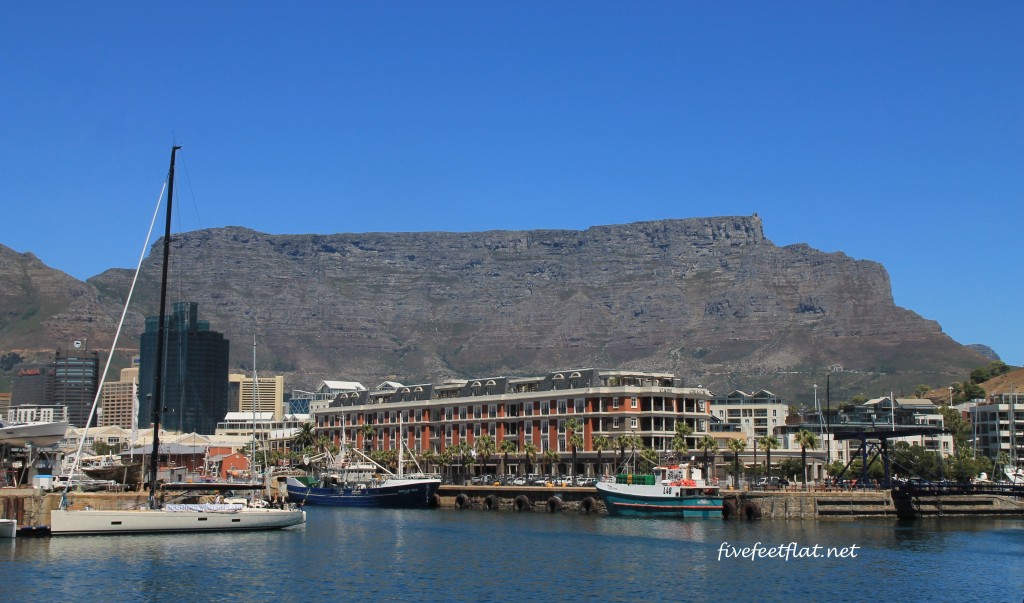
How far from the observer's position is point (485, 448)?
18975 cm

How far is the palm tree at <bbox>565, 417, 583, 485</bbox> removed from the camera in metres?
172

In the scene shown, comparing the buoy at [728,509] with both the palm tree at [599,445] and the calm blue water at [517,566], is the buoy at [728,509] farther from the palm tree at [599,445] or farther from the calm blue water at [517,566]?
the palm tree at [599,445]

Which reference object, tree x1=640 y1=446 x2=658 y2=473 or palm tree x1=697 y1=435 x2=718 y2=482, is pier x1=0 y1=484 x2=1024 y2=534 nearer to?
tree x1=640 y1=446 x2=658 y2=473

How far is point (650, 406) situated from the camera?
181 meters

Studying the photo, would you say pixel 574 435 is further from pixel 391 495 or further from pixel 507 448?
pixel 391 495

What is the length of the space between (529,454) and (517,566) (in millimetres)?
94736

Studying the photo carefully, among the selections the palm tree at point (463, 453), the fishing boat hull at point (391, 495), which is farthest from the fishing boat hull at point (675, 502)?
A: the palm tree at point (463, 453)

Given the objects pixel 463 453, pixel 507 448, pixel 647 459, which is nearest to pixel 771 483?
pixel 647 459

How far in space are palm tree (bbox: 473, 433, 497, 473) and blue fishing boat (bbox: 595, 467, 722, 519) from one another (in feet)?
181

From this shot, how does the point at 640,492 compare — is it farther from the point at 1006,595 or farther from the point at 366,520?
the point at 1006,595

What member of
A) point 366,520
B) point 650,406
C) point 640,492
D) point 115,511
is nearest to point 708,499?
point 640,492

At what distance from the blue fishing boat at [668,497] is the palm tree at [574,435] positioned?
32570mm

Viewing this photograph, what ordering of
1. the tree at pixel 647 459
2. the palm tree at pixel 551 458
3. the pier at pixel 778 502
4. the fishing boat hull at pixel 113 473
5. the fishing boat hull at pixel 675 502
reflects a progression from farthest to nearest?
the palm tree at pixel 551 458 < the tree at pixel 647 459 < the fishing boat hull at pixel 113 473 < the fishing boat hull at pixel 675 502 < the pier at pixel 778 502

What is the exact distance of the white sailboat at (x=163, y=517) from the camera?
97.8 metres
